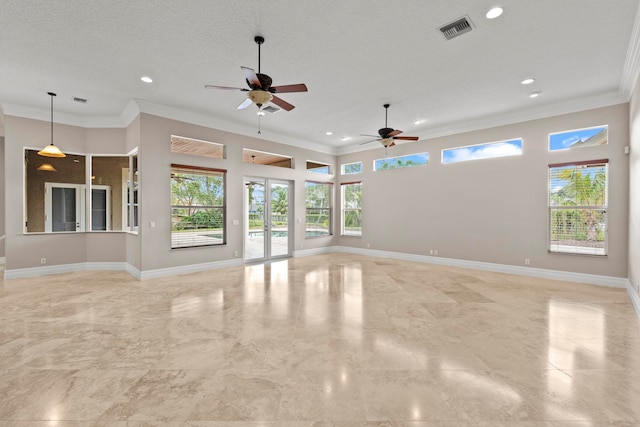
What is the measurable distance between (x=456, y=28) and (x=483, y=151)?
4.00 meters

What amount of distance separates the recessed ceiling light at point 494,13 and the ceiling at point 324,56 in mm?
50

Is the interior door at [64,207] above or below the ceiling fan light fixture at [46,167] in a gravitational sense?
below

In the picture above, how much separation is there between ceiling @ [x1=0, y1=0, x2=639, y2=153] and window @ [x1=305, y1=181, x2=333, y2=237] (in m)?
3.05

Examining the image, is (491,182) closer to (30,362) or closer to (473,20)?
(473,20)

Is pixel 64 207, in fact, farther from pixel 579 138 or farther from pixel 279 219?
pixel 579 138

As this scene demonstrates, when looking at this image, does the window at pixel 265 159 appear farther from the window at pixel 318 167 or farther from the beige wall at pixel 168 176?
the window at pixel 318 167

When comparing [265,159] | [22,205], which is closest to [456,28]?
[265,159]

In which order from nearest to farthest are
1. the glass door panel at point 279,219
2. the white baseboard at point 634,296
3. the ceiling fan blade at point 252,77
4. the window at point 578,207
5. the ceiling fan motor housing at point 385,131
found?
the ceiling fan blade at point 252,77 < the white baseboard at point 634,296 < the window at point 578,207 < the ceiling fan motor housing at point 385,131 < the glass door panel at point 279,219

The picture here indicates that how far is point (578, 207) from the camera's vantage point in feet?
17.2

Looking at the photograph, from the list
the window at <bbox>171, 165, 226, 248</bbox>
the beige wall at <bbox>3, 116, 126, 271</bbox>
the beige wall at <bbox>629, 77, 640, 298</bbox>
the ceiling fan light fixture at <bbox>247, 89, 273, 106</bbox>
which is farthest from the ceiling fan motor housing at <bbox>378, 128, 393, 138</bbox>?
the beige wall at <bbox>3, 116, 126, 271</bbox>

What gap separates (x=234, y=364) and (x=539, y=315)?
3.74m

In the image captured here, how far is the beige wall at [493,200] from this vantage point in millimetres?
4934

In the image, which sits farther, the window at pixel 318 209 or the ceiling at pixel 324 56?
the window at pixel 318 209

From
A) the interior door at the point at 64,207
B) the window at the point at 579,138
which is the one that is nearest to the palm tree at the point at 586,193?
the window at the point at 579,138
